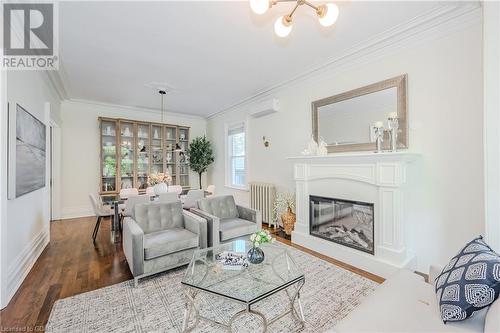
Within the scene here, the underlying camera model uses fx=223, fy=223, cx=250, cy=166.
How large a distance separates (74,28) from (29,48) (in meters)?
0.79

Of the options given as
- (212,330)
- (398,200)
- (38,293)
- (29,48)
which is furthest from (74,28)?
(398,200)

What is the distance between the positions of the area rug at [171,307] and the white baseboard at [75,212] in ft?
12.5

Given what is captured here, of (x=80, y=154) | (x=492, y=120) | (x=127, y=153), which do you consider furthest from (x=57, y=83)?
(x=492, y=120)

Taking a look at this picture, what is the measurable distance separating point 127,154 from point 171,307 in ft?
14.9

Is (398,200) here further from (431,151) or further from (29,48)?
(29,48)

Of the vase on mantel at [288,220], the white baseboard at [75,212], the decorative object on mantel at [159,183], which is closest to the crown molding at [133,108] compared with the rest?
the white baseboard at [75,212]

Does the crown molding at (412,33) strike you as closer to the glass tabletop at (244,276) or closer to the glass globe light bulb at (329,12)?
the glass globe light bulb at (329,12)

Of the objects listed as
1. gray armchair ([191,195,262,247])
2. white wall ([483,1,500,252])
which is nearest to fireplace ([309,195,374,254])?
gray armchair ([191,195,262,247])

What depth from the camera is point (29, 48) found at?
269 cm

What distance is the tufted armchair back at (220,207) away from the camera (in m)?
3.31

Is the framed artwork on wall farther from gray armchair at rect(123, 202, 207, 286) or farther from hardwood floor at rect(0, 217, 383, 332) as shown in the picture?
gray armchair at rect(123, 202, 207, 286)

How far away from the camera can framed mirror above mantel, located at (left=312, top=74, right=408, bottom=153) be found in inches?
103

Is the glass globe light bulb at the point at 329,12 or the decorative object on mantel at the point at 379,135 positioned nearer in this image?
the glass globe light bulb at the point at 329,12

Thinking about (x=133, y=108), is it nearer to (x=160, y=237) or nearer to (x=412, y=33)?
(x=160, y=237)
